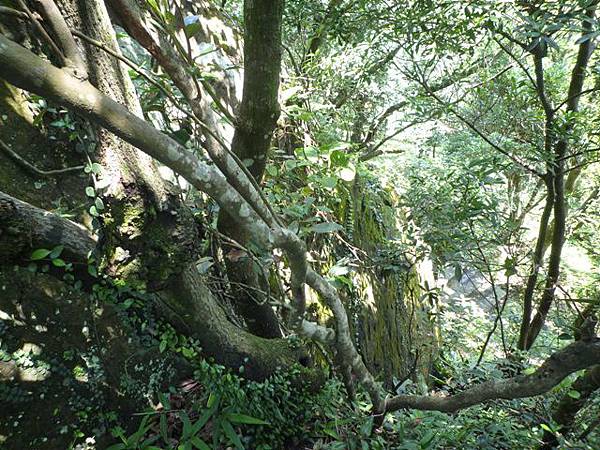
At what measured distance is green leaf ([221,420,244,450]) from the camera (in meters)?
1.71

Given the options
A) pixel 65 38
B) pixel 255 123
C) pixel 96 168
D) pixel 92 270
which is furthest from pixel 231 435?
pixel 65 38

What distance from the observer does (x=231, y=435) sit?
172cm

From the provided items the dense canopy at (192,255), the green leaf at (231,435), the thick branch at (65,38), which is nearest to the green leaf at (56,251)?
the dense canopy at (192,255)

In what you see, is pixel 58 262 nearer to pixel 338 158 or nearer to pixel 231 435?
pixel 231 435

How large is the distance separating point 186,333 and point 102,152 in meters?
0.94

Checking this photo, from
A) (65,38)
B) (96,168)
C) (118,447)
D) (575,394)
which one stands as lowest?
(118,447)

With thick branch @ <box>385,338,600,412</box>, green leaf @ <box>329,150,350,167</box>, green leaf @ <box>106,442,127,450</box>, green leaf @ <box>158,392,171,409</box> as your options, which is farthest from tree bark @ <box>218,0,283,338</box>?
thick branch @ <box>385,338,600,412</box>

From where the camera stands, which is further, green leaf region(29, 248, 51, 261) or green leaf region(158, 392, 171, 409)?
green leaf region(158, 392, 171, 409)

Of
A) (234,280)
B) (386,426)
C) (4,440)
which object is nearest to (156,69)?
(234,280)

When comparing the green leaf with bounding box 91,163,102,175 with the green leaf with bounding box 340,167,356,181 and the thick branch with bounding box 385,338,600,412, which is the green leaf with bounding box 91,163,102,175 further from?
the thick branch with bounding box 385,338,600,412

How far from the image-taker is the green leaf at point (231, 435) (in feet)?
5.61

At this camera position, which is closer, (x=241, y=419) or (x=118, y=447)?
(x=118, y=447)

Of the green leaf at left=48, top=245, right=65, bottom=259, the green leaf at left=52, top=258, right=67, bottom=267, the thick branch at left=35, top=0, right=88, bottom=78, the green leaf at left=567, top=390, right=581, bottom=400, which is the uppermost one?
the thick branch at left=35, top=0, right=88, bottom=78

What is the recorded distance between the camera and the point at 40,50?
1.60 meters
